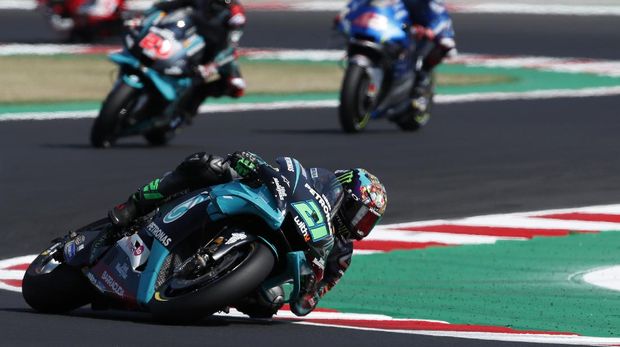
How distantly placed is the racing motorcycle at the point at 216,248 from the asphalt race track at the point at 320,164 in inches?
6.2

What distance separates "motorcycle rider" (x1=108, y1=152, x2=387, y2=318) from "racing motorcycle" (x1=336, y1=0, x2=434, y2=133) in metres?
9.86

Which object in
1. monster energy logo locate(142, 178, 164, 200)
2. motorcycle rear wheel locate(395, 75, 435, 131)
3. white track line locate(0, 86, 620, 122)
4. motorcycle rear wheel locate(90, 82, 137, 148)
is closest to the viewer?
Answer: monster energy logo locate(142, 178, 164, 200)

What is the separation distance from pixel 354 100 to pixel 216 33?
193 centimetres

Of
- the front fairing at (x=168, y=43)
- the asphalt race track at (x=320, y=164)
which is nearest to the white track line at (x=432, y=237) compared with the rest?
the asphalt race track at (x=320, y=164)

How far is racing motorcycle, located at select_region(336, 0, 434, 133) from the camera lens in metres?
18.5

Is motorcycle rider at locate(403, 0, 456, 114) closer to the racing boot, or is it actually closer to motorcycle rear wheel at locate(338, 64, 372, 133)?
the racing boot

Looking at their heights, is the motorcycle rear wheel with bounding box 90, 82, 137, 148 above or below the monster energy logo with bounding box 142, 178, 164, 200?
below

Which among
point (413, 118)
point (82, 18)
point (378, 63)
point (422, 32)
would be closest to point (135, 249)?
point (378, 63)

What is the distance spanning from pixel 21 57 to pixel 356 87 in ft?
38.7

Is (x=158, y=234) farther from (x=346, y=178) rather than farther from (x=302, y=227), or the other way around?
(x=346, y=178)

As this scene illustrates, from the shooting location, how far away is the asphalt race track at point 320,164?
7859 millimetres

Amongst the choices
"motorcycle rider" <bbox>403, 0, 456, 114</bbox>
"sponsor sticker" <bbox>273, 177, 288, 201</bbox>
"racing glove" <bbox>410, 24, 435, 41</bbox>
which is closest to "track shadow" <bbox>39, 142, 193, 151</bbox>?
"racing glove" <bbox>410, 24, 435, 41</bbox>

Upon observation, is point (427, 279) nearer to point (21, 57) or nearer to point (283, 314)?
point (283, 314)

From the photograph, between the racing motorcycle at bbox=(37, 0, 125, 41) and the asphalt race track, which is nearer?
the asphalt race track
